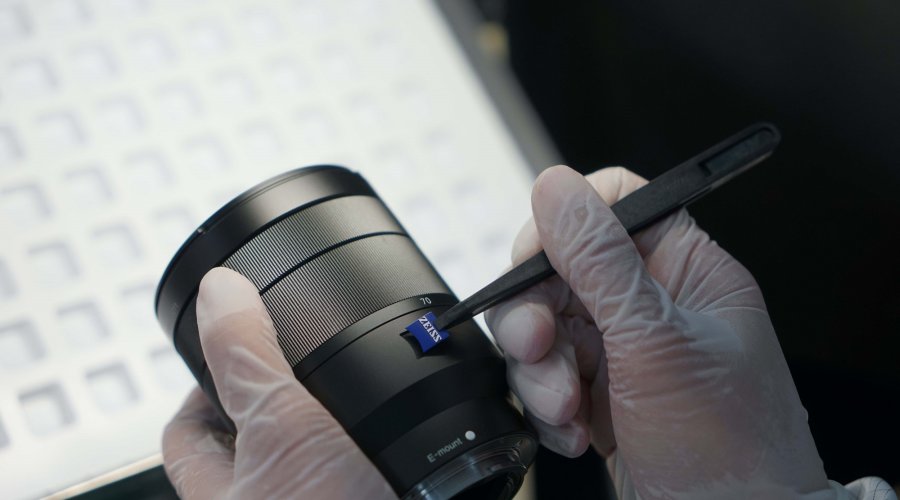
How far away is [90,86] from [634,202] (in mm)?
567

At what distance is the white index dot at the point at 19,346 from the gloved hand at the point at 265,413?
0.87 feet

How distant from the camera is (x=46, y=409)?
2.29ft

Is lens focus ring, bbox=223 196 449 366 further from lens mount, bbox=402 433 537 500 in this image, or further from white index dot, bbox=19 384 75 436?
white index dot, bbox=19 384 75 436

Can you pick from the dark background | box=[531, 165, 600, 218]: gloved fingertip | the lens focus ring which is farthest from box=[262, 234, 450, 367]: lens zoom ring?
the dark background

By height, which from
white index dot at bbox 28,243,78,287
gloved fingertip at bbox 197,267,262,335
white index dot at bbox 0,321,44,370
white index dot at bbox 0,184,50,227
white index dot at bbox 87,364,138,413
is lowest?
white index dot at bbox 87,364,138,413

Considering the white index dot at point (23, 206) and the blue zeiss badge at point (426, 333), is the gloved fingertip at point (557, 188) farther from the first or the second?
the white index dot at point (23, 206)

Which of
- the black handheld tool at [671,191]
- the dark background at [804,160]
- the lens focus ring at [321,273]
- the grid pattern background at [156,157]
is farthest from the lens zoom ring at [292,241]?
the dark background at [804,160]

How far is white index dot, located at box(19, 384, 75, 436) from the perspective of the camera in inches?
27.1

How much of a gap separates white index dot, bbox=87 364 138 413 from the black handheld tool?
352 millimetres

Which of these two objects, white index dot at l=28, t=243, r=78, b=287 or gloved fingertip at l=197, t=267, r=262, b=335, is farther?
white index dot at l=28, t=243, r=78, b=287

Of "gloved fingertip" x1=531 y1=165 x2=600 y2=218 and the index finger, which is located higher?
"gloved fingertip" x1=531 y1=165 x2=600 y2=218

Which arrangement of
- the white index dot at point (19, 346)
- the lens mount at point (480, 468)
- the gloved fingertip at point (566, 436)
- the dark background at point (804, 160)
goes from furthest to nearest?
the dark background at point (804, 160)
the white index dot at point (19, 346)
the gloved fingertip at point (566, 436)
the lens mount at point (480, 468)

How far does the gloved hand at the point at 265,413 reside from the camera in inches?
19.9

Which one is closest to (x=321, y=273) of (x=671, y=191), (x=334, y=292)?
(x=334, y=292)
